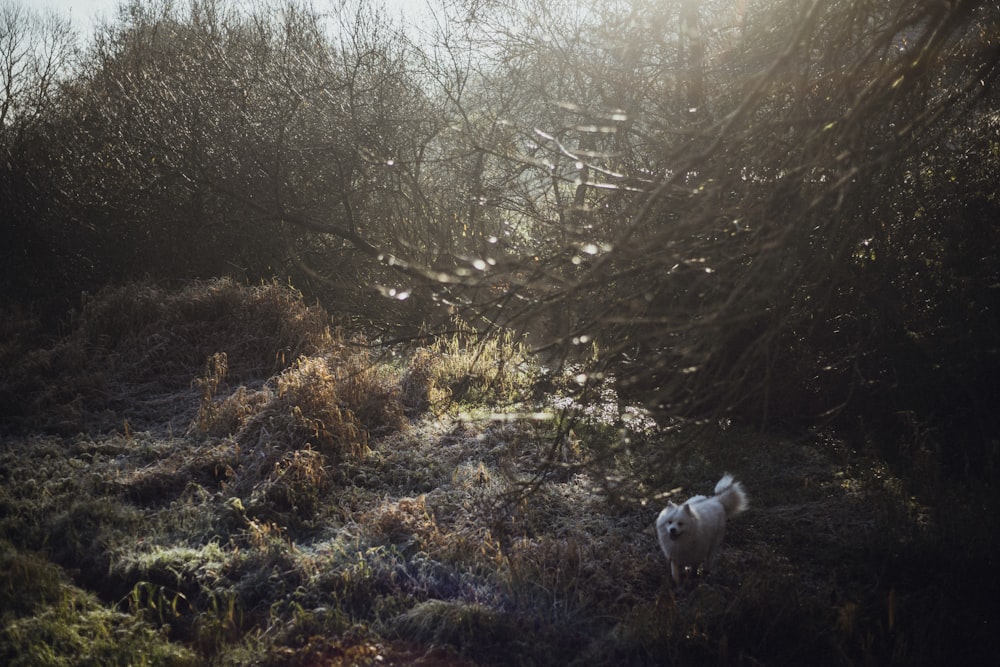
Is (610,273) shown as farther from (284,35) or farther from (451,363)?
(284,35)

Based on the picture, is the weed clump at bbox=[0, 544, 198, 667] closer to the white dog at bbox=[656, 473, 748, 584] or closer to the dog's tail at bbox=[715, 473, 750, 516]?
the white dog at bbox=[656, 473, 748, 584]

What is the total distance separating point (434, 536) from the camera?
4.70 meters

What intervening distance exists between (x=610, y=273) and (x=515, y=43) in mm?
7400

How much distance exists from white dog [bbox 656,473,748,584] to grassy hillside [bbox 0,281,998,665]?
0.14 m

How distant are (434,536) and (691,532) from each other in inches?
60.4

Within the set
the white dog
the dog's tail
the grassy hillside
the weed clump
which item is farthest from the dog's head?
the weed clump

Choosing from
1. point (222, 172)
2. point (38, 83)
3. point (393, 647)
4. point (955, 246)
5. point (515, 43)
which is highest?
point (38, 83)

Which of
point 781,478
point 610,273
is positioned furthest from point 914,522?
point 610,273

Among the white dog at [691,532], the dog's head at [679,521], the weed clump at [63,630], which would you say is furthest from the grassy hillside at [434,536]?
the dog's head at [679,521]

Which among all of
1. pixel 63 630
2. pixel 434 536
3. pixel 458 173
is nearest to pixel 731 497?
pixel 434 536

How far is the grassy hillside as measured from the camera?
12.4 ft

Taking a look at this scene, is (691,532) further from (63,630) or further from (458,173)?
(458,173)

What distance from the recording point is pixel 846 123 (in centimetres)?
306

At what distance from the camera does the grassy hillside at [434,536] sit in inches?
148
